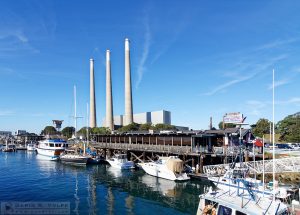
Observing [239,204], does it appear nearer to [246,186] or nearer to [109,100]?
[246,186]

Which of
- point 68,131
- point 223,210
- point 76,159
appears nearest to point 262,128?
point 76,159

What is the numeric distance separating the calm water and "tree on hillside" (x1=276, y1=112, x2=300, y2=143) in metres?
59.6

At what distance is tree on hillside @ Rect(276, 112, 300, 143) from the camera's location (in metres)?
86.6

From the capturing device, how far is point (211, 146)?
50500 mm

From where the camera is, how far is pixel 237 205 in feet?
62.9

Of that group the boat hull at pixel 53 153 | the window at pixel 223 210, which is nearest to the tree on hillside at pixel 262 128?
the boat hull at pixel 53 153

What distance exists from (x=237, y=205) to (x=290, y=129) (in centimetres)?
8291

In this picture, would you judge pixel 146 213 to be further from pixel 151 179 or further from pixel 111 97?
pixel 111 97

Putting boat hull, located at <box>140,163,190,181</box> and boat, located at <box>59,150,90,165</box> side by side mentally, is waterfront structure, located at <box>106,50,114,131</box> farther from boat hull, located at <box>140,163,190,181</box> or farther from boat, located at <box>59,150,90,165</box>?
boat hull, located at <box>140,163,190,181</box>

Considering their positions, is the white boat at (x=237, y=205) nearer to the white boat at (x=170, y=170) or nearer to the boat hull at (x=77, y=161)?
the white boat at (x=170, y=170)

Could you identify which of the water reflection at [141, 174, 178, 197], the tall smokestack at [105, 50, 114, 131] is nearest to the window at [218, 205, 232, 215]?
the water reflection at [141, 174, 178, 197]

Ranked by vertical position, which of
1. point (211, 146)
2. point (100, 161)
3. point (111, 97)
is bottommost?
point (100, 161)

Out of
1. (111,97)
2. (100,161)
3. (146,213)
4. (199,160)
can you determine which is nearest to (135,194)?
(146,213)

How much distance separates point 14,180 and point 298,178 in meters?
45.0
